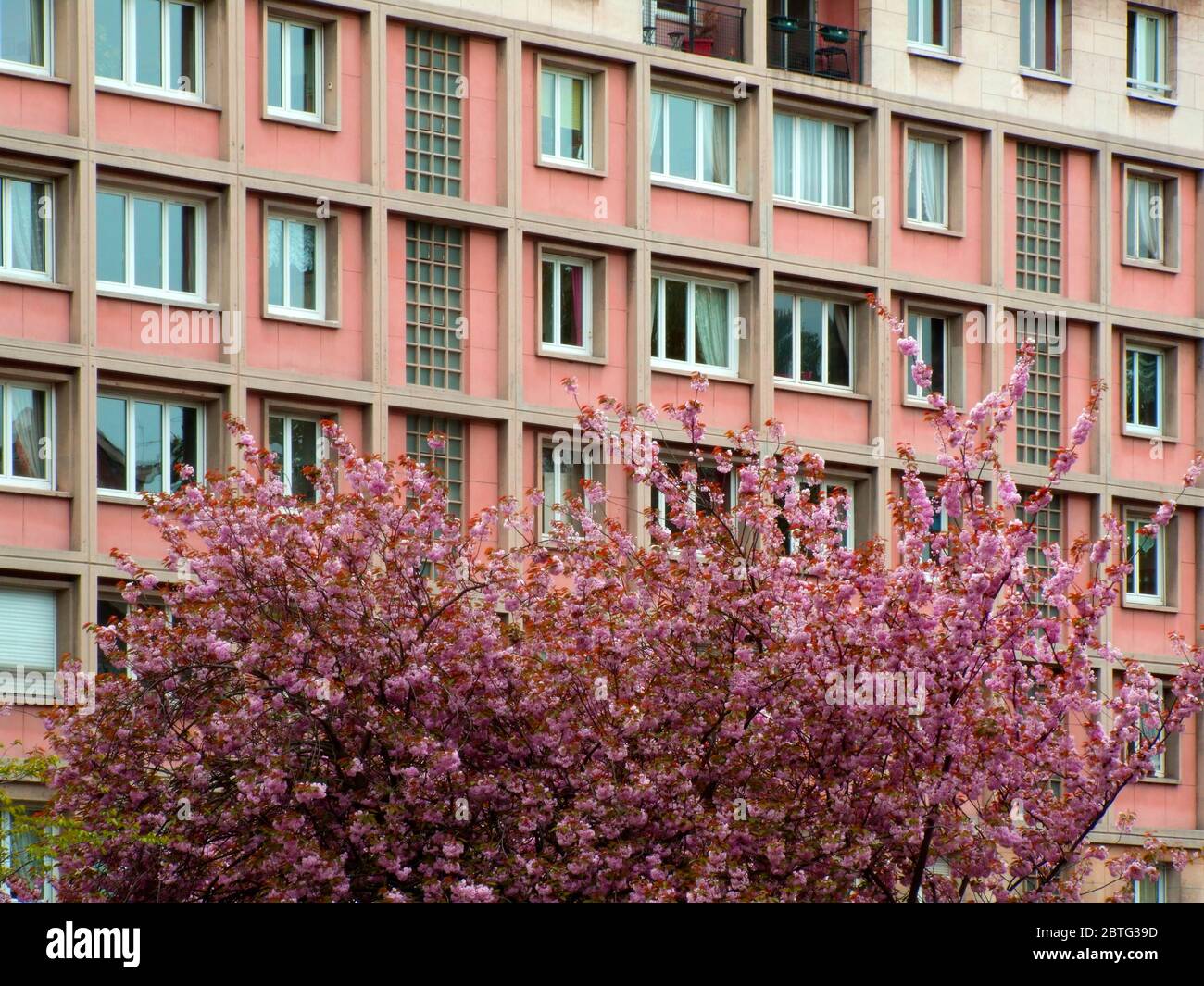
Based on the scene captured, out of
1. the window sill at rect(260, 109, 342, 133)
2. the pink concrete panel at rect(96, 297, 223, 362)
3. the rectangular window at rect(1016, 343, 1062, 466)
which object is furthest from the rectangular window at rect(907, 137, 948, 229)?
the pink concrete panel at rect(96, 297, 223, 362)

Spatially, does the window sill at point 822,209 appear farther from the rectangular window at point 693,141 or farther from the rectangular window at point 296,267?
the rectangular window at point 296,267

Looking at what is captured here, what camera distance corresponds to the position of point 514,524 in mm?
29359

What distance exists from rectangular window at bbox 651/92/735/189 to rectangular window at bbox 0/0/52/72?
37.8 ft

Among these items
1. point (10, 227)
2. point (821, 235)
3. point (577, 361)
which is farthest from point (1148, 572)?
point (10, 227)

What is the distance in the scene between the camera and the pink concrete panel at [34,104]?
3984 cm

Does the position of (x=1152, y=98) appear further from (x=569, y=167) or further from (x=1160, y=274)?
(x=569, y=167)

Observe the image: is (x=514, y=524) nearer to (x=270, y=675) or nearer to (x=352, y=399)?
(x=270, y=675)

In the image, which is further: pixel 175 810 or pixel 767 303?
pixel 767 303

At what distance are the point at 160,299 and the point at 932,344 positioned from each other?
1595cm

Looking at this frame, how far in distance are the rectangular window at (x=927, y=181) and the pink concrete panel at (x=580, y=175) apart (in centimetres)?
670

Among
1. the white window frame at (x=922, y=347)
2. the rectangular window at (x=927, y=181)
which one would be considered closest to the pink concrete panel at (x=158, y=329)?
the white window frame at (x=922, y=347)

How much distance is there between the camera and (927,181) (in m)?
50.7

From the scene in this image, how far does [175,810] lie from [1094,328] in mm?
30051
